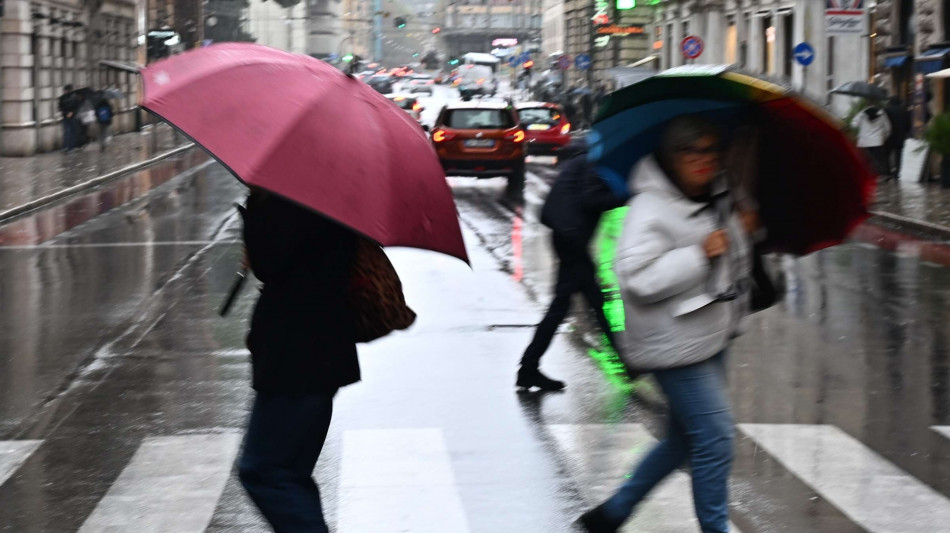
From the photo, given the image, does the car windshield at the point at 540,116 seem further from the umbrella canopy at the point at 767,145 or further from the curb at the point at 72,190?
the umbrella canopy at the point at 767,145

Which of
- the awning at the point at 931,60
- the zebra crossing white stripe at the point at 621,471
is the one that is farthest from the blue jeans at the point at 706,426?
the awning at the point at 931,60

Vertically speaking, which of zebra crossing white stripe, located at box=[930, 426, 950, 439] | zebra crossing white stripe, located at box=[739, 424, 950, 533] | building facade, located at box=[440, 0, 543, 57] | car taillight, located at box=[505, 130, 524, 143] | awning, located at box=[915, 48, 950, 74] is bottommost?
zebra crossing white stripe, located at box=[930, 426, 950, 439]

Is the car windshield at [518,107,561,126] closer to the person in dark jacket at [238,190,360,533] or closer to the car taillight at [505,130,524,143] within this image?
the car taillight at [505,130,524,143]

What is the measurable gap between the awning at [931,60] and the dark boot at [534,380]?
20.3 meters

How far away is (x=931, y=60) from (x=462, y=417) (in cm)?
2150

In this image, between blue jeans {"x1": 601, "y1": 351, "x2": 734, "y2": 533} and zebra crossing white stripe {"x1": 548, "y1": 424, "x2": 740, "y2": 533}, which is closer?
blue jeans {"x1": 601, "y1": 351, "x2": 734, "y2": 533}

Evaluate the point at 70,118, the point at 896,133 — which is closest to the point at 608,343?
the point at 896,133

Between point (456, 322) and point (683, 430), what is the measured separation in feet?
21.9

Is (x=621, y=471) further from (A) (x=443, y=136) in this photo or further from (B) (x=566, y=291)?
(A) (x=443, y=136)

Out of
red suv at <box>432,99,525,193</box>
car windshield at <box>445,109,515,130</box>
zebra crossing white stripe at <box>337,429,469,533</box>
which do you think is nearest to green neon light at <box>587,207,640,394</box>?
zebra crossing white stripe at <box>337,429,469,533</box>

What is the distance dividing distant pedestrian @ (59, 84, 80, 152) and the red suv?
16.8 meters

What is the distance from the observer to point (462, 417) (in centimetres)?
822

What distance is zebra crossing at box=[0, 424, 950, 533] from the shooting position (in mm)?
6090

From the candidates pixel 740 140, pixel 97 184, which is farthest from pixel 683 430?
pixel 97 184
